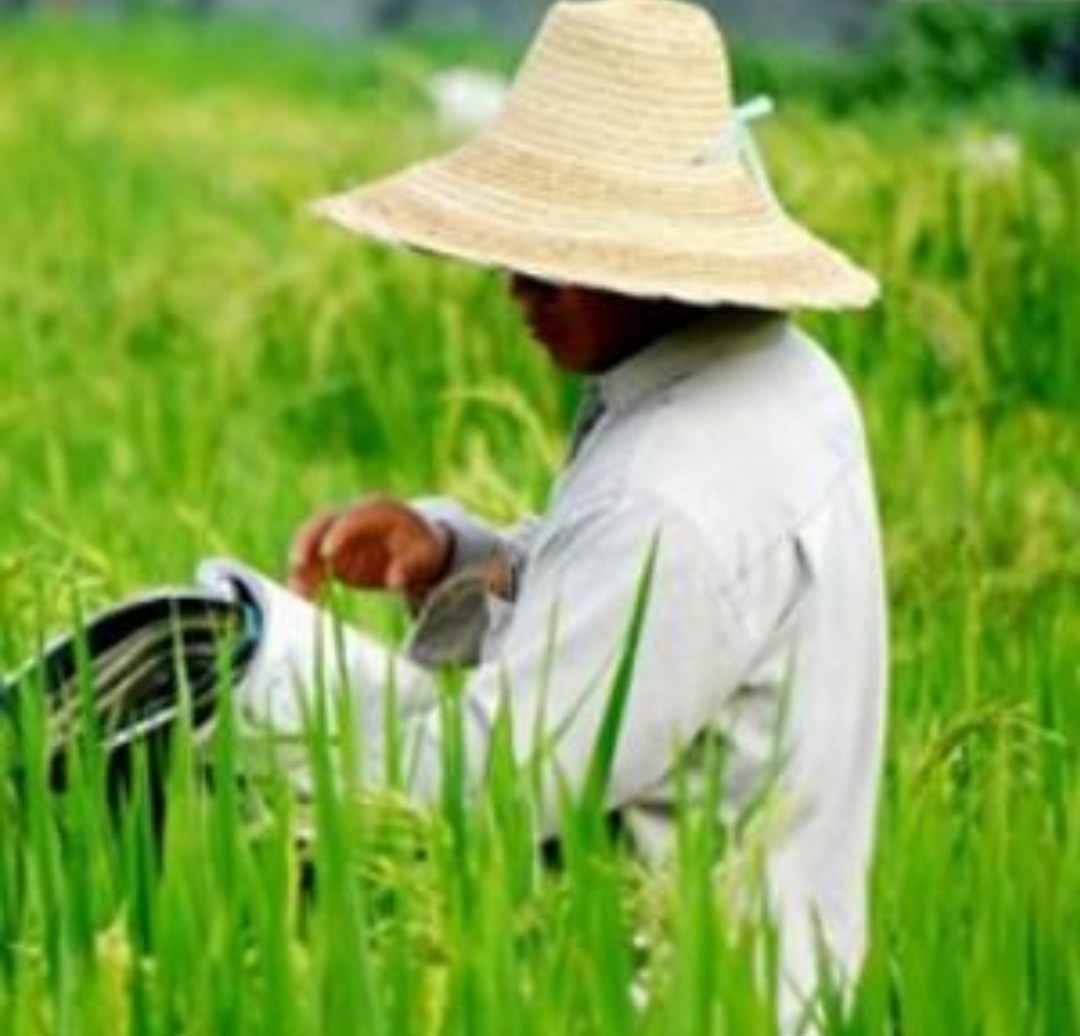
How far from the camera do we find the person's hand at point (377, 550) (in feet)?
10.2

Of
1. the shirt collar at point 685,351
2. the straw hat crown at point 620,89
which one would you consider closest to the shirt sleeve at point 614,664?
the shirt collar at point 685,351

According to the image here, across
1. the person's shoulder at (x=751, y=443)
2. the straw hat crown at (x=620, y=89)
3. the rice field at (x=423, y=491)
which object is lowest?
the rice field at (x=423, y=491)

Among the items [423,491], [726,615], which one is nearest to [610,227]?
[726,615]

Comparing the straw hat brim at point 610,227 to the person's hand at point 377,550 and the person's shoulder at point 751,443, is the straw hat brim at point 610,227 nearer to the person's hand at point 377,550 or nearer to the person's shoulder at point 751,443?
the person's shoulder at point 751,443

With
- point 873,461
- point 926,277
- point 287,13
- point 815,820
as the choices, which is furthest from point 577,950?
point 287,13

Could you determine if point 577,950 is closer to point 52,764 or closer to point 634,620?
point 634,620

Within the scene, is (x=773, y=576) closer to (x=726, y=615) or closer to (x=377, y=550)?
(x=726, y=615)

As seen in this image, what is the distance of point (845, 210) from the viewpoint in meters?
6.16

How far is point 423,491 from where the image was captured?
16.9 ft

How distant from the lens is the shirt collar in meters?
2.94

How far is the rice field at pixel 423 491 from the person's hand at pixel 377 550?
0.14 meters

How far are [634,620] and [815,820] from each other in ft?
0.97

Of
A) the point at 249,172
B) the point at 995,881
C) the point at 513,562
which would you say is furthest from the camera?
the point at 249,172

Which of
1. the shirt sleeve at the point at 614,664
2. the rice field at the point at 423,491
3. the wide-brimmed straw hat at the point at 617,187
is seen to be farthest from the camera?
the wide-brimmed straw hat at the point at 617,187
